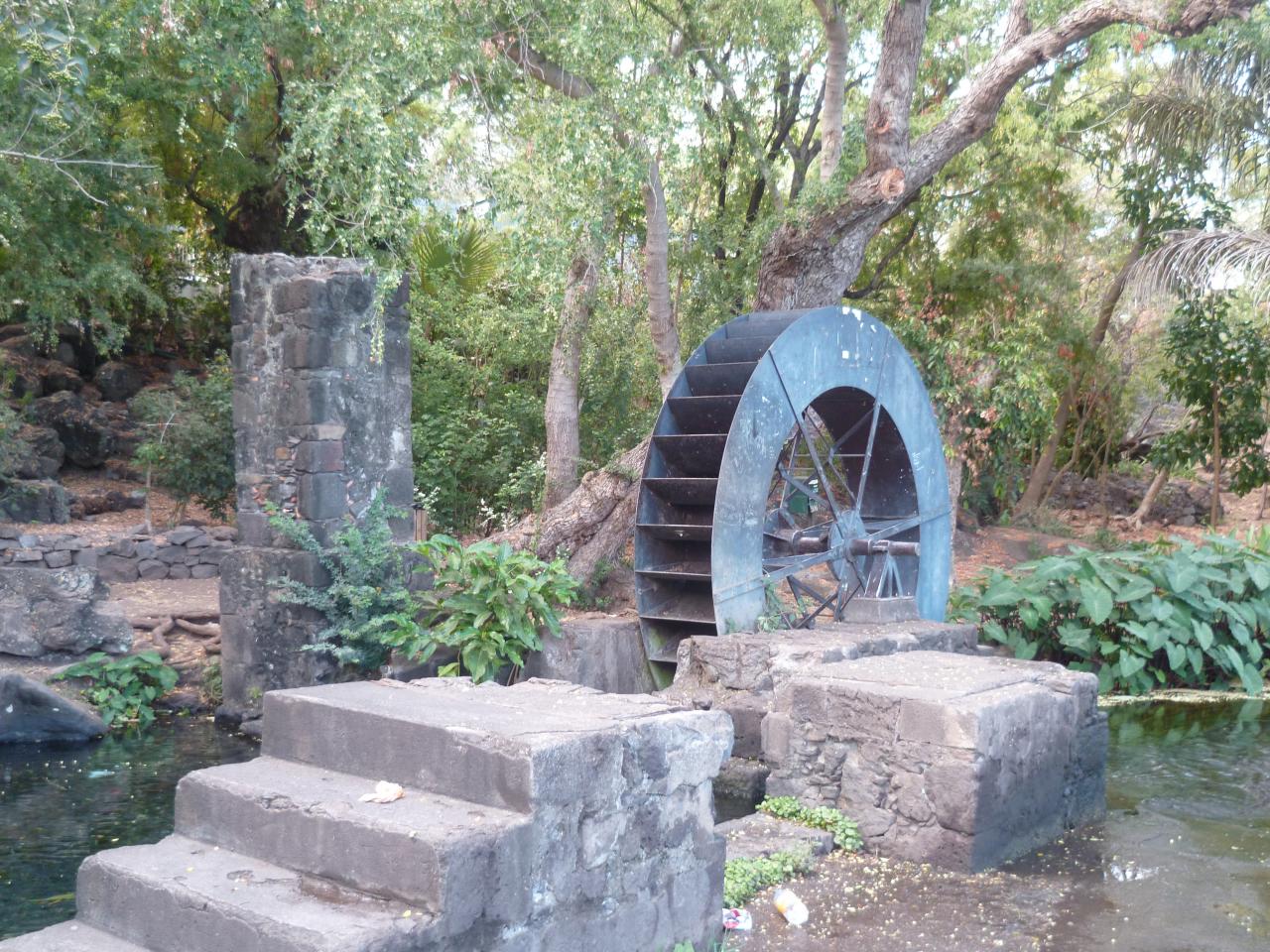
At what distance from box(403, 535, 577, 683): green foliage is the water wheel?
2.06 feet

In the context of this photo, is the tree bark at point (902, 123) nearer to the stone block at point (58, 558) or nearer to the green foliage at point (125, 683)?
the green foliage at point (125, 683)

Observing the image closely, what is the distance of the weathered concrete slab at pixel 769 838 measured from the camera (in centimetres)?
421

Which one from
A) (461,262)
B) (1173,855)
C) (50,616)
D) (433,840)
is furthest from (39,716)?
(461,262)

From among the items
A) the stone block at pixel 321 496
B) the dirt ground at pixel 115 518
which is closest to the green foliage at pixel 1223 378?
the stone block at pixel 321 496

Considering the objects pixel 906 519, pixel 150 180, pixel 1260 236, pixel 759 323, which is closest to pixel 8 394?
pixel 150 180

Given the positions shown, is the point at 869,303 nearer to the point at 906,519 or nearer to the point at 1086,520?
the point at 906,519

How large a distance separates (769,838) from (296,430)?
13.9 ft

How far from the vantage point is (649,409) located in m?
12.4

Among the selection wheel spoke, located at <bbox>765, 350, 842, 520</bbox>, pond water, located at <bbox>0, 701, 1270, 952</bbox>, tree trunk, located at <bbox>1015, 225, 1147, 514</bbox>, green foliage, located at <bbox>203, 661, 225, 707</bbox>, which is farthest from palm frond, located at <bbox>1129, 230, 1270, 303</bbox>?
green foliage, located at <bbox>203, 661, 225, 707</bbox>

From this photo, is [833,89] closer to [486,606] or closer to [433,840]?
[486,606]

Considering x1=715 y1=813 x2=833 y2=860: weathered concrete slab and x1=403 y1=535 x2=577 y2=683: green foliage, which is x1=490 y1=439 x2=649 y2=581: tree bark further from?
x1=715 y1=813 x2=833 y2=860: weathered concrete slab

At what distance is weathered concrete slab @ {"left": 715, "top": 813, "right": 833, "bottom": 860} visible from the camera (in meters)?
4.21

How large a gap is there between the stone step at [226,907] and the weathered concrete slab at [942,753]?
7.77ft

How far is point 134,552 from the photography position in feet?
31.8
